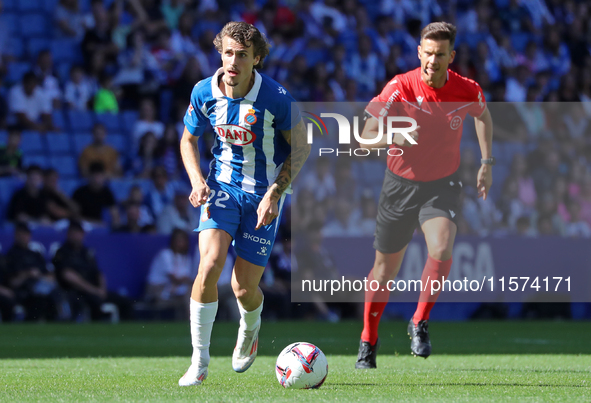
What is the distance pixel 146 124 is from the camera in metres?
13.4

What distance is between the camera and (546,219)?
40.6 ft

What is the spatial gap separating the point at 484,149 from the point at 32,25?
10874 mm

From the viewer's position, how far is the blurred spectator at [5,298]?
35.6ft

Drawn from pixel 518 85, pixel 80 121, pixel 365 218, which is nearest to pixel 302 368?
pixel 365 218

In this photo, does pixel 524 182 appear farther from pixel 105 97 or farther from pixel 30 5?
pixel 30 5

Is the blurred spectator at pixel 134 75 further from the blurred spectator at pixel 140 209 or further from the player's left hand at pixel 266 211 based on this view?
the player's left hand at pixel 266 211

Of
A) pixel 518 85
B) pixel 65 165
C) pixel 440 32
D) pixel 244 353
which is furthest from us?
pixel 518 85

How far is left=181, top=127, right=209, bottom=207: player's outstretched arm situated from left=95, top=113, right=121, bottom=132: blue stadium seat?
8579mm

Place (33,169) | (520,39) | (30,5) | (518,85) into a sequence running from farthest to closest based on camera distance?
(520,39), (518,85), (30,5), (33,169)

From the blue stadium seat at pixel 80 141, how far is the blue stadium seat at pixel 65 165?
0.56 ft

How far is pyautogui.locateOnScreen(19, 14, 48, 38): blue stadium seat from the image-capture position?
15.0 meters

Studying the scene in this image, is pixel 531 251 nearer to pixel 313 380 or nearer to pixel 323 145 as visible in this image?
pixel 323 145

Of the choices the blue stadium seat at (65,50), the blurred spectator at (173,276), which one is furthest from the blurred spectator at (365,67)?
the blurred spectator at (173,276)

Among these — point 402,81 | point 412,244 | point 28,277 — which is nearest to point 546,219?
point 412,244
